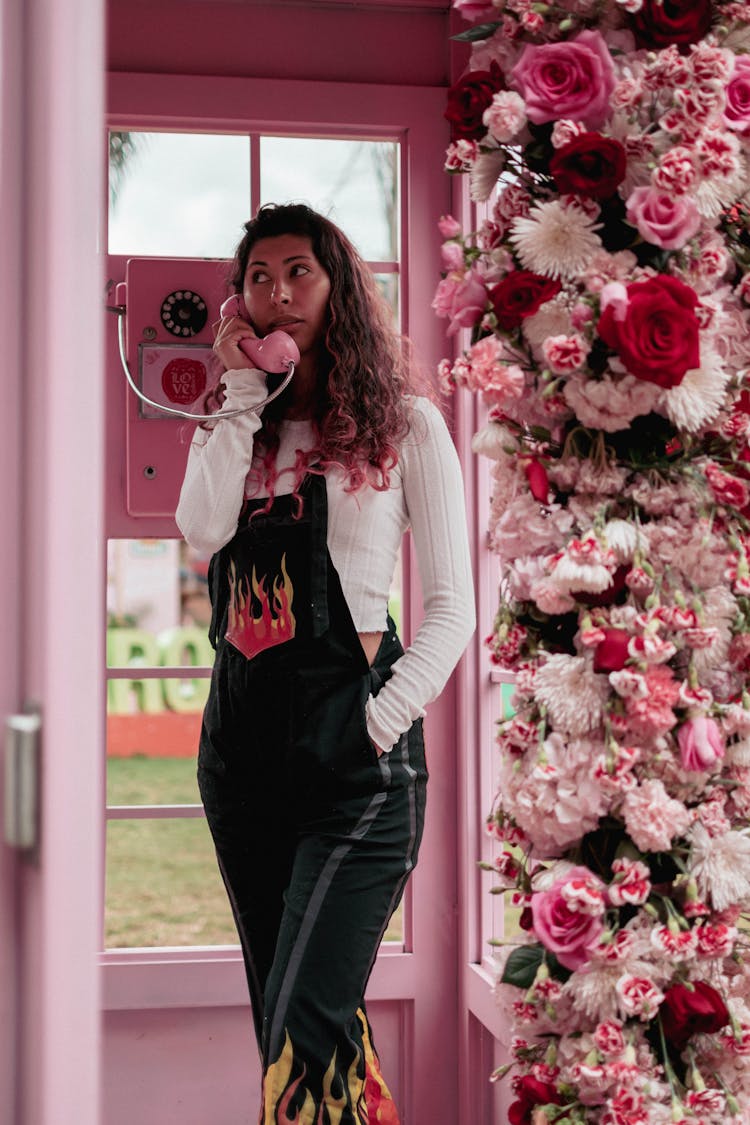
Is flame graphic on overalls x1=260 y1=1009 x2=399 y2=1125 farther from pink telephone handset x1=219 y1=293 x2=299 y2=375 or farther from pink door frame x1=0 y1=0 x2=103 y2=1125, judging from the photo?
pink telephone handset x1=219 y1=293 x2=299 y2=375

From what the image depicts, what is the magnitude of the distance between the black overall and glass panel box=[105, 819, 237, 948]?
6588 millimetres

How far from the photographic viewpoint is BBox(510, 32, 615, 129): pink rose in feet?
4.88

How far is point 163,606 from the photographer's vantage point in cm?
1131

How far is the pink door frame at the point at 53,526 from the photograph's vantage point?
3.13ft

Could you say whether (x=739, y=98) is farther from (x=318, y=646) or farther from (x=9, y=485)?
(x=9, y=485)

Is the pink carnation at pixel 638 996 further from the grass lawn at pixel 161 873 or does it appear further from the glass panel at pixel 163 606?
the glass panel at pixel 163 606

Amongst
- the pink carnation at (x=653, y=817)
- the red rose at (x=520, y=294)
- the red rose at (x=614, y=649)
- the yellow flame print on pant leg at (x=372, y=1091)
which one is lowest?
the yellow flame print on pant leg at (x=372, y=1091)

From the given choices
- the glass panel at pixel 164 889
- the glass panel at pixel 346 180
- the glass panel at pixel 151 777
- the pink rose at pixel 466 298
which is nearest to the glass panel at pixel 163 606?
the glass panel at pixel 151 777

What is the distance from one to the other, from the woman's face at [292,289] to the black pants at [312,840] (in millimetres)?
439

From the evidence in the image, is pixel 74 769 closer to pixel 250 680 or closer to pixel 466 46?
pixel 250 680

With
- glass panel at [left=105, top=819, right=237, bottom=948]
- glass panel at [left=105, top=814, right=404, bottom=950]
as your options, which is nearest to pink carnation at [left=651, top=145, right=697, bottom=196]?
glass panel at [left=105, top=814, right=404, bottom=950]

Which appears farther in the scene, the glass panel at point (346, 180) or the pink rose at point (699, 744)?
the glass panel at point (346, 180)

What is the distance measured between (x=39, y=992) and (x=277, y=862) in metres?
1.01

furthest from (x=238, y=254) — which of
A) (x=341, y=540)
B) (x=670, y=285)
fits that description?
(x=670, y=285)
